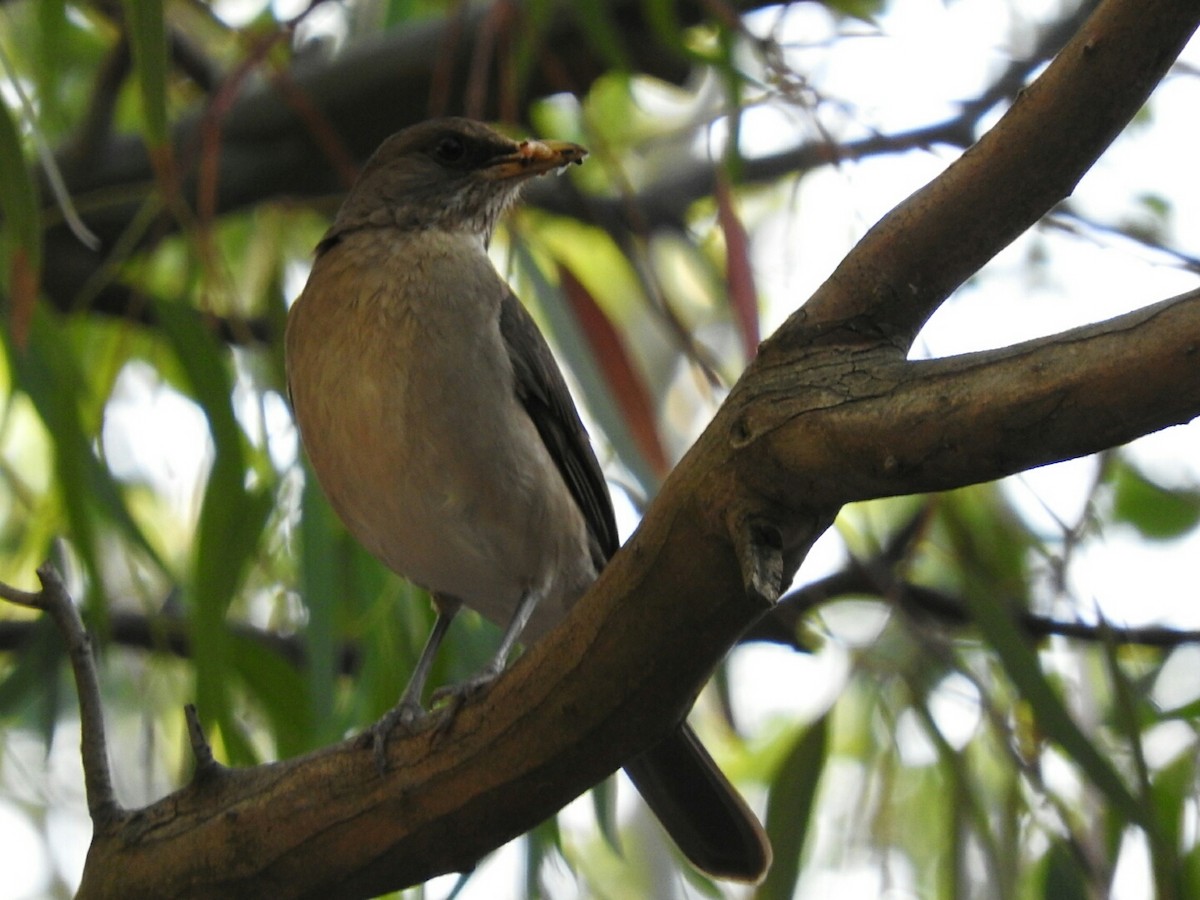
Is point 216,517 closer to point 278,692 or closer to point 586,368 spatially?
point 278,692

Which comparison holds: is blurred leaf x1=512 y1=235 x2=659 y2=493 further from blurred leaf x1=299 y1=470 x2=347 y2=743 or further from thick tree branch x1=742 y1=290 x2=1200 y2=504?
thick tree branch x1=742 y1=290 x2=1200 y2=504

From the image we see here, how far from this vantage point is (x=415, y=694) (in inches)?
112

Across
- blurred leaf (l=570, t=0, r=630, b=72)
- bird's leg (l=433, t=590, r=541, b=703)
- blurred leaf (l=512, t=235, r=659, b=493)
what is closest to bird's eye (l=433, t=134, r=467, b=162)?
blurred leaf (l=512, t=235, r=659, b=493)

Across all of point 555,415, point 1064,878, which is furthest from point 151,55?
point 1064,878

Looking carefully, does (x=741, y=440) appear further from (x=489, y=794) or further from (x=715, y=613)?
(x=489, y=794)

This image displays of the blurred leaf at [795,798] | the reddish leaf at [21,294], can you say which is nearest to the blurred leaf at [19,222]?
the reddish leaf at [21,294]

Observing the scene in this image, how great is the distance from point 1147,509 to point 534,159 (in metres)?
2.09

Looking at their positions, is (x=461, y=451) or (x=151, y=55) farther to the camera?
(x=461, y=451)

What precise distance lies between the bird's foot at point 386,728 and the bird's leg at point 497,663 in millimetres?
59

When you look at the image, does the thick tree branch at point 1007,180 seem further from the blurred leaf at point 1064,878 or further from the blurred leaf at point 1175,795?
the blurred leaf at point 1064,878

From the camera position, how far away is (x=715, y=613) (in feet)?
6.81

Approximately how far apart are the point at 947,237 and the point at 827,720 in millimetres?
1676

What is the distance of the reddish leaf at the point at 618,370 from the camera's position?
3.55 m

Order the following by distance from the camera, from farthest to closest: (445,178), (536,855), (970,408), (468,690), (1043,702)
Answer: (445,178) → (536,855) → (1043,702) → (468,690) → (970,408)
